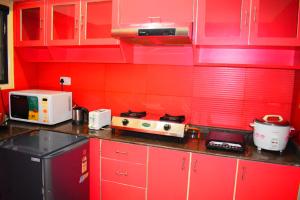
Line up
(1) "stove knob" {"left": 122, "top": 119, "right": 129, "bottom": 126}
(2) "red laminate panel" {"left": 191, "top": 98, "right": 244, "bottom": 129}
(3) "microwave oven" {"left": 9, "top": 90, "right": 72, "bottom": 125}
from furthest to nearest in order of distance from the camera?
(3) "microwave oven" {"left": 9, "top": 90, "right": 72, "bottom": 125}, (2) "red laminate panel" {"left": 191, "top": 98, "right": 244, "bottom": 129}, (1) "stove knob" {"left": 122, "top": 119, "right": 129, "bottom": 126}

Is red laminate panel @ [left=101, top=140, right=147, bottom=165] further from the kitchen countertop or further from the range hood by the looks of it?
the range hood

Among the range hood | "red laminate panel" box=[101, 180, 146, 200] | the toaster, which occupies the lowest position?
"red laminate panel" box=[101, 180, 146, 200]

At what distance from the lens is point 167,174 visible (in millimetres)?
1965

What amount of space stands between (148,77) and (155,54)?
0.81 ft

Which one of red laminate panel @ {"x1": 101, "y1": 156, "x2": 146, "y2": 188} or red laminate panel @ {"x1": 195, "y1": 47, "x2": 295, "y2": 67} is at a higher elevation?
red laminate panel @ {"x1": 195, "y1": 47, "x2": 295, "y2": 67}

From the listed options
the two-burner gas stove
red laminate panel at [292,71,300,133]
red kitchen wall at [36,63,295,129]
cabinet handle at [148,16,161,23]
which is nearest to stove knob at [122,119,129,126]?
the two-burner gas stove

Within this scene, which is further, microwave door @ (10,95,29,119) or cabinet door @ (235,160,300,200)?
microwave door @ (10,95,29,119)

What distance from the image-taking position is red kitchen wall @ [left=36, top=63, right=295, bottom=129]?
85.2 inches

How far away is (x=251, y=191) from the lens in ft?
5.83

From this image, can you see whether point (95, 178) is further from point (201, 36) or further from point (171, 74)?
point (201, 36)

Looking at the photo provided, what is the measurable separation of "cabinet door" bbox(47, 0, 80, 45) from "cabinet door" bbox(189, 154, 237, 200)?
1.60 m

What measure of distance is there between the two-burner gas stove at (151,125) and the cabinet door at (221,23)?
2.27ft

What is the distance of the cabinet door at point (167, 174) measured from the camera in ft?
6.29

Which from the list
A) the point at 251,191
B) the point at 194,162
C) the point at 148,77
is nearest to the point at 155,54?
the point at 148,77
